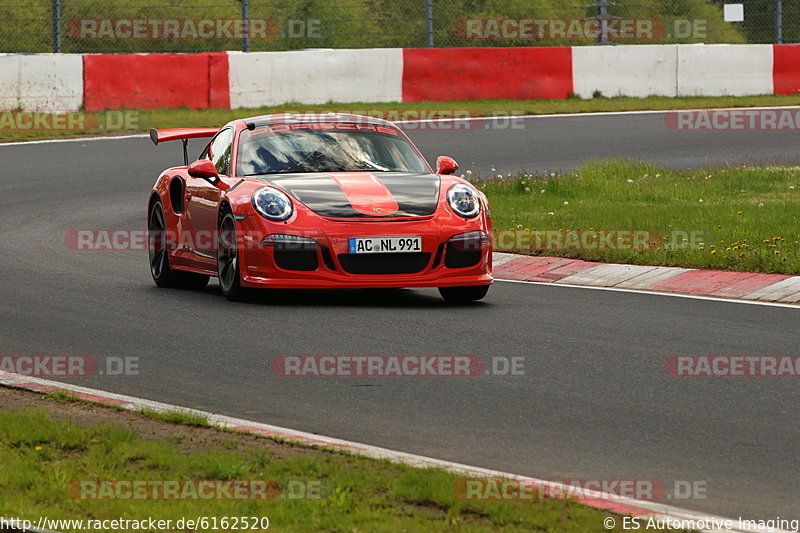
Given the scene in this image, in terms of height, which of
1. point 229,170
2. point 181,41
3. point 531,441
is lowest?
point 531,441

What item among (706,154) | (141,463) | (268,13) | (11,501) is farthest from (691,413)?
(268,13)

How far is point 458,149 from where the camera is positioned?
20.8 metres

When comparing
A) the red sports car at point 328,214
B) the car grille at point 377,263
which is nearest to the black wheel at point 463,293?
the red sports car at point 328,214

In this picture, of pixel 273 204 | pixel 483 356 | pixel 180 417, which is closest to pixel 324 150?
pixel 273 204

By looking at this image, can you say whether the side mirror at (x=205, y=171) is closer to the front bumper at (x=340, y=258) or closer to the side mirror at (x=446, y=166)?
the front bumper at (x=340, y=258)

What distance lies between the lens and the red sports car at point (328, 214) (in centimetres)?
973

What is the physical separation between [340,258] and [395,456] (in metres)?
4.01

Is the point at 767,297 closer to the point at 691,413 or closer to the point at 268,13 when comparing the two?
the point at 691,413

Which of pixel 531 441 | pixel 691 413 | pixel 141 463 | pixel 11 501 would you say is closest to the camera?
pixel 11 501

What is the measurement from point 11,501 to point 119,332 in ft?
13.1

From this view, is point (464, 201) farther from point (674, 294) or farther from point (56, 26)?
point (56, 26)

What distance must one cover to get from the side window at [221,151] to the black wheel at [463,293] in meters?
1.85

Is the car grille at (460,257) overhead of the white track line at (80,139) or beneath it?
beneath

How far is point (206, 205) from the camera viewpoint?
1069 cm
